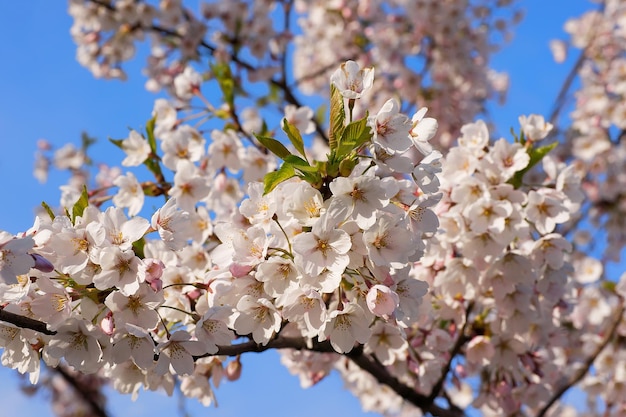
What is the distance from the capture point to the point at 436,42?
7.65 meters

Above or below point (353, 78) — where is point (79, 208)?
below

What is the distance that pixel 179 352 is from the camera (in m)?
2.13

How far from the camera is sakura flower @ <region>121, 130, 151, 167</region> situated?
3398mm

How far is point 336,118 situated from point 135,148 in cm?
170

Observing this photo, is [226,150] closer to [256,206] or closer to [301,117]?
[301,117]

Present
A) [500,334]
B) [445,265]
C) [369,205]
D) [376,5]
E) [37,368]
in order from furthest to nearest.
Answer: [376,5] < [500,334] < [445,265] < [37,368] < [369,205]

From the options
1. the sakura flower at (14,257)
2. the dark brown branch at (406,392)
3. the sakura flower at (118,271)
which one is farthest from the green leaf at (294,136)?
the dark brown branch at (406,392)

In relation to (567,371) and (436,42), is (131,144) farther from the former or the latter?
(436,42)

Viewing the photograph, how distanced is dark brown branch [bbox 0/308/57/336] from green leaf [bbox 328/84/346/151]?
111 centimetres

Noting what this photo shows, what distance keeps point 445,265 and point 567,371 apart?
230 centimetres

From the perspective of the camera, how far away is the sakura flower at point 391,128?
2.05 meters

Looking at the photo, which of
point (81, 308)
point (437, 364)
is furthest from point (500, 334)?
point (81, 308)

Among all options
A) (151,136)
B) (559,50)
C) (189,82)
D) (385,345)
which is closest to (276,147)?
(385,345)

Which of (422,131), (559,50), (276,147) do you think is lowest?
(276,147)
